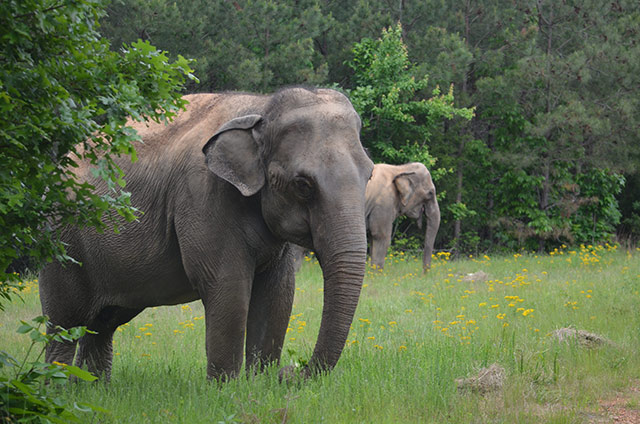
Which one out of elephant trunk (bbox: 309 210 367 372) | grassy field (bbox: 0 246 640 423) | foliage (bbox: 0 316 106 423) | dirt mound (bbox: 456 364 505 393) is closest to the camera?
foliage (bbox: 0 316 106 423)

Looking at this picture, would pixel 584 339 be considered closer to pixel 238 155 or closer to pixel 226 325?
pixel 226 325

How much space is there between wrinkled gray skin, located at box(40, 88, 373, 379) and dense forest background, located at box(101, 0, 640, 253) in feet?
47.1

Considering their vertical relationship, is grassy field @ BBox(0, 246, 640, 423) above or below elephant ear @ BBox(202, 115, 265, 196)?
below

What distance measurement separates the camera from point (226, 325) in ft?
18.1

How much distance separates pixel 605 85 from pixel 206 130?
70.6 ft

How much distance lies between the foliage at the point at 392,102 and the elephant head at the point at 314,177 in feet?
61.6

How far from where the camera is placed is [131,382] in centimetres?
646

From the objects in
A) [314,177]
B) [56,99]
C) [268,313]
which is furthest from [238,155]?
[56,99]

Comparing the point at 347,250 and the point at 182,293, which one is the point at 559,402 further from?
the point at 182,293

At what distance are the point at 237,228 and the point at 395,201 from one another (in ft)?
45.1

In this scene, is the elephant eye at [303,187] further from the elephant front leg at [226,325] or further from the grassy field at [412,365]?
the grassy field at [412,365]

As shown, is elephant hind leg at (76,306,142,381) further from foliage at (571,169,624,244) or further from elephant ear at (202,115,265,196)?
foliage at (571,169,624,244)

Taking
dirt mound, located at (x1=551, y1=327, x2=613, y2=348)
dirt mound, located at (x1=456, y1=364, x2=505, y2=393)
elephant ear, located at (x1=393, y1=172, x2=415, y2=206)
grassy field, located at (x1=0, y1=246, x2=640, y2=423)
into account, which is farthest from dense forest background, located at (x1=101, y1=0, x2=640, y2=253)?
dirt mound, located at (x1=456, y1=364, x2=505, y2=393)

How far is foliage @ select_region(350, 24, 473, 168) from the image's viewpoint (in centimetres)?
2470
